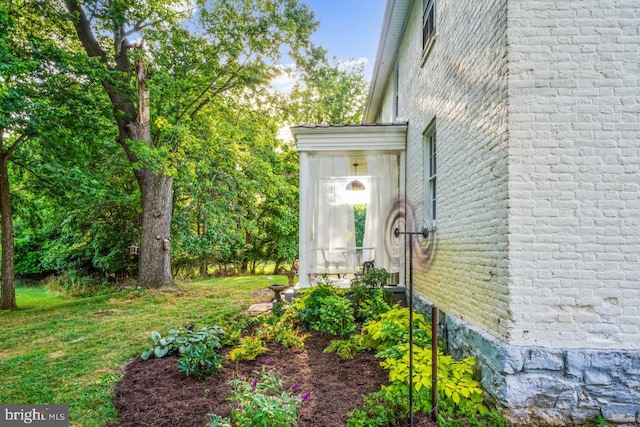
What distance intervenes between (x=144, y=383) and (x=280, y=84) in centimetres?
1012

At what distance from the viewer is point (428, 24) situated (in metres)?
5.68

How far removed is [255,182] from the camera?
38.6 ft

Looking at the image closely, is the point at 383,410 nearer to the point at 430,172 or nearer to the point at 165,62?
the point at 430,172

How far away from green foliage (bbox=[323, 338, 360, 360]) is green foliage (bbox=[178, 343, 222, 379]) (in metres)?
1.36

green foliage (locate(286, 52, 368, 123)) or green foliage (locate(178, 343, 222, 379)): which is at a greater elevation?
green foliage (locate(286, 52, 368, 123))

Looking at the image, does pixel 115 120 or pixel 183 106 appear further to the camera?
pixel 183 106

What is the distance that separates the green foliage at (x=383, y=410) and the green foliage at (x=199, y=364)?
1549mm

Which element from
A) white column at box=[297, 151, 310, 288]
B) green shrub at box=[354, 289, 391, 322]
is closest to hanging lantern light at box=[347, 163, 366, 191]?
white column at box=[297, 151, 310, 288]

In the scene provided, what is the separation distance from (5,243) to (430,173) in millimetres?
9444

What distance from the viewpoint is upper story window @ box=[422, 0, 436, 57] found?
17.4 ft

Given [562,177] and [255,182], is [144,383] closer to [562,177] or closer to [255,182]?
[562,177]

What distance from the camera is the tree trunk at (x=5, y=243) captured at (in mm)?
8117

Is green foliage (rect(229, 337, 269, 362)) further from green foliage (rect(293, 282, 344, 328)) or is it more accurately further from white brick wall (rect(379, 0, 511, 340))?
white brick wall (rect(379, 0, 511, 340))

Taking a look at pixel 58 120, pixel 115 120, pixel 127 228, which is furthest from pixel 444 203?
pixel 127 228
